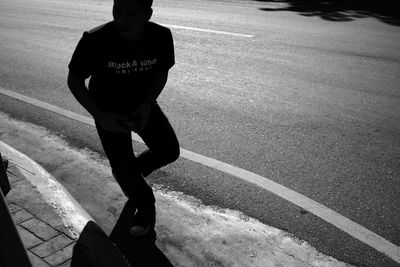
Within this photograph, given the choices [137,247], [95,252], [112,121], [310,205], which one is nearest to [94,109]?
[112,121]

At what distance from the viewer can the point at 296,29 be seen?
936cm

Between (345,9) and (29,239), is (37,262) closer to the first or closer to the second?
(29,239)

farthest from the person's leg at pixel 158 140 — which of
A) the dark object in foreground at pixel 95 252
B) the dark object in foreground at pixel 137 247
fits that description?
Result: the dark object in foreground at pixel 95 252

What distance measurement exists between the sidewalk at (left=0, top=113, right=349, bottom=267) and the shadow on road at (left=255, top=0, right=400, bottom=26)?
28.0 ft

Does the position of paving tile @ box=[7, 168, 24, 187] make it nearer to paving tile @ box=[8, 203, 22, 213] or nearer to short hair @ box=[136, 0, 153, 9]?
paving tile @ box=[8, 203, 22, 213]

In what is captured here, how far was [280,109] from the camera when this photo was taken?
5363 mm

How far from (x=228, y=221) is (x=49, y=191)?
5.02 feet

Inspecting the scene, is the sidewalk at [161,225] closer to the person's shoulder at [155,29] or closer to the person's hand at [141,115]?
the person's hand at [141,115]

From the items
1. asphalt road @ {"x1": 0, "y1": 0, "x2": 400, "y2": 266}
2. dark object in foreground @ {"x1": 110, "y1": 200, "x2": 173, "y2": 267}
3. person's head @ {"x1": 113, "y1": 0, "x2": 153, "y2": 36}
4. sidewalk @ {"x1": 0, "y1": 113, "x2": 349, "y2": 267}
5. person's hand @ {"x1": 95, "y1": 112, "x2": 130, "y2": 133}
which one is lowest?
dark object in foreground @ {"x1": 110, "y1": 200, "x2": 173, "y2": 267}

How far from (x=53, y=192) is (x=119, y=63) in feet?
4.80

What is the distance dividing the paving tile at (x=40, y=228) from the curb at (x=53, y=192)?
115 millimetres

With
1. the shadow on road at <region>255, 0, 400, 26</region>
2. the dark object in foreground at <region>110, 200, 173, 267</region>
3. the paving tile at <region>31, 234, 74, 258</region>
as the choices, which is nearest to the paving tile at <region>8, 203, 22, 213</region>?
the paving tile at <region>31, 234, 74, 258</region>

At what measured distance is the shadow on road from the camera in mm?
10633

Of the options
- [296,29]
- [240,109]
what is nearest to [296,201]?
[240,109]
